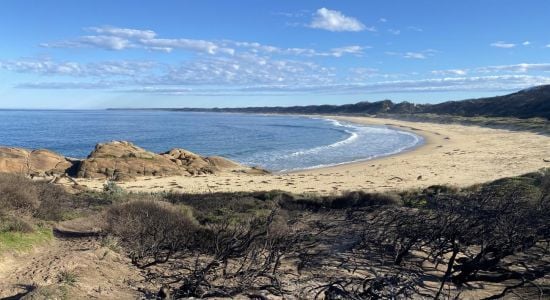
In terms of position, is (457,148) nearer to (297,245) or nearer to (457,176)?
(457,176)

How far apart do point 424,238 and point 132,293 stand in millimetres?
5579

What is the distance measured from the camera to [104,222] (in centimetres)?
1051

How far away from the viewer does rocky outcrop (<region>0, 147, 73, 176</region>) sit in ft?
86.2

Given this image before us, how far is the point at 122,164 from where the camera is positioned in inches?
1150

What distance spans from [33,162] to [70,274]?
922 inches

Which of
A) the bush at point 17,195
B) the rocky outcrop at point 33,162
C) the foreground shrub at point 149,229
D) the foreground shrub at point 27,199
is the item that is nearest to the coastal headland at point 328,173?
the rocky outcrop at point 33,162

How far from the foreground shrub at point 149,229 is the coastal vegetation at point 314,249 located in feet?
0.08

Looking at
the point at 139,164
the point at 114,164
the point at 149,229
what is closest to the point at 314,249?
the point at 149,229

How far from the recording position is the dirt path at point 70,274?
6789 mm

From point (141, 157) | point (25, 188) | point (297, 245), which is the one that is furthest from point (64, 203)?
point (141, 157)

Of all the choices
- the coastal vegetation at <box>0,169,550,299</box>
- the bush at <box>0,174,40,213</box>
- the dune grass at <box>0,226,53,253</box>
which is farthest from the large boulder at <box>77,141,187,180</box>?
the dune grass at <box>0,226,53,253</box>

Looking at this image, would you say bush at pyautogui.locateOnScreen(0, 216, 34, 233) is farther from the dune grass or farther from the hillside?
the hillside

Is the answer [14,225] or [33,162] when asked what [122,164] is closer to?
[33,162]

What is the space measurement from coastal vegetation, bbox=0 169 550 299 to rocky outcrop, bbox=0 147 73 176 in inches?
639
